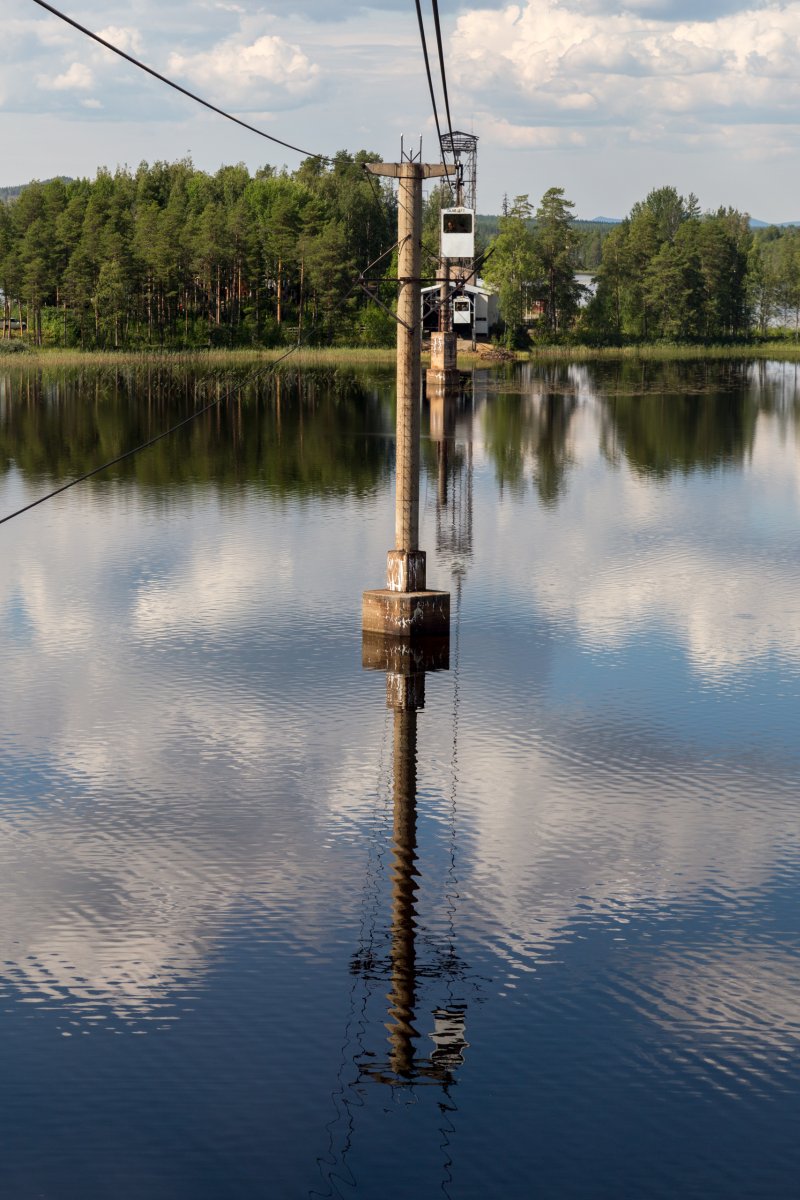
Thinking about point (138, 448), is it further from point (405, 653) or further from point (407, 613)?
point (405, 653)

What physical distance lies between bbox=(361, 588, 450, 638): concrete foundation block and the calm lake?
715 millimetres

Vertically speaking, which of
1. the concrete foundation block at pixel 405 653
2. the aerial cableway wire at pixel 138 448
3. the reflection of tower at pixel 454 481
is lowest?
the concrete foundation block at pixel 405 653

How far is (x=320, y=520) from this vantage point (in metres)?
46.7

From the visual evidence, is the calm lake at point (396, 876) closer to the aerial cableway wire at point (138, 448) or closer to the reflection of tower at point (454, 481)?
the reflection of tower at point (454, 481)

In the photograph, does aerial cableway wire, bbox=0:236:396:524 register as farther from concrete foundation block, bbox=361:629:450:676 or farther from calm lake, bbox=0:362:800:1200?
concrete foundation block, bbox=361:629:450:676

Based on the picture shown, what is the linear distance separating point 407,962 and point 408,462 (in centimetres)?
1405

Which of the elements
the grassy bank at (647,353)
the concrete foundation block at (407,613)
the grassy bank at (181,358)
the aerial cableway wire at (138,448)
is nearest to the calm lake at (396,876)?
the concrete foundation block at (407,613)

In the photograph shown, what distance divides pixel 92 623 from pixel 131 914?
16062mm

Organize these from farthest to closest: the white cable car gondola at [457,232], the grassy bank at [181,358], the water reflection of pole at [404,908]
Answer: the white cable car gondola at [457,232] < the grassy bank at [181,358] < the water reflection of pole at [404,908]

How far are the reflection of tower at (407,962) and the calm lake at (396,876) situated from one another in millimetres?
50

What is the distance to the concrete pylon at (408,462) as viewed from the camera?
28.1m

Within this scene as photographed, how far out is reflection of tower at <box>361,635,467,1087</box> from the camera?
1400 cm

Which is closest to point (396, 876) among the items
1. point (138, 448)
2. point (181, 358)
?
point (138, 448)

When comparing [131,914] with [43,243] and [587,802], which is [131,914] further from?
[43,243]
